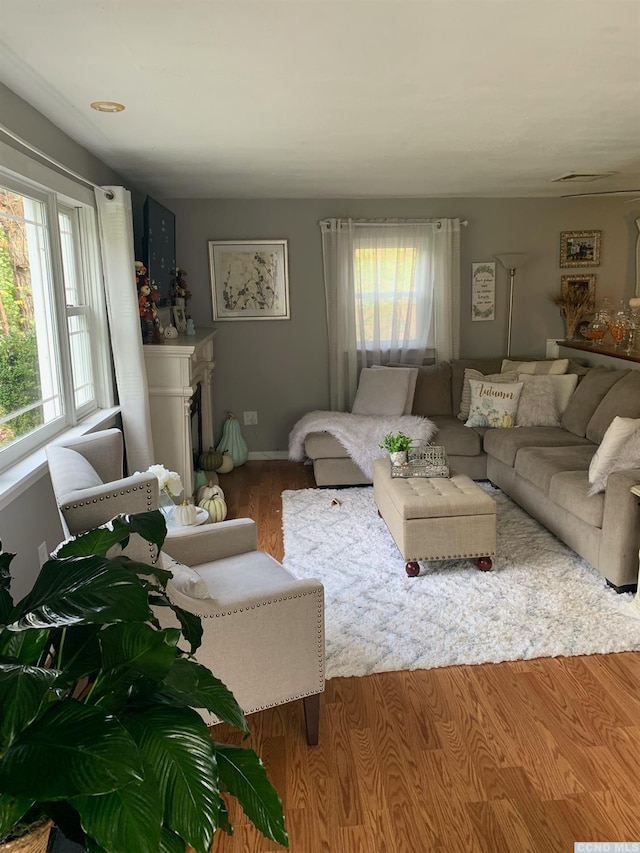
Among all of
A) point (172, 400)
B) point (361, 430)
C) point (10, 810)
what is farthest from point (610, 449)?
point (10, 810)

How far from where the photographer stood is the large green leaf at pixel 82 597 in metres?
1.03

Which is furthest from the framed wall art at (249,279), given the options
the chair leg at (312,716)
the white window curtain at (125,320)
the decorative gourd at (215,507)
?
the chair leg at (312,716)

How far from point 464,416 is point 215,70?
3.55 meters

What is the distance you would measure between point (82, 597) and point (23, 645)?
0.13 meters

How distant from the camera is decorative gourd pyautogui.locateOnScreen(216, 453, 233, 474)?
5526mm

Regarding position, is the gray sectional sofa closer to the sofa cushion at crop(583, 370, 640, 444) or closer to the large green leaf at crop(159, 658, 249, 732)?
the sofa cushion at crop(583, 370, 640, 444)

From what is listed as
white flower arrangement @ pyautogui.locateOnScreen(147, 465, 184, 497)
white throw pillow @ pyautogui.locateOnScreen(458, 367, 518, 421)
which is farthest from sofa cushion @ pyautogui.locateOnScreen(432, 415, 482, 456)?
white flower arrangement @ pyautogui.locateOnScreen(147, 465, 184, 497)

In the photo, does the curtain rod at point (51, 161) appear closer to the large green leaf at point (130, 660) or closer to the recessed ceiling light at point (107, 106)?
the recessed ceiling light at point (107, 106)

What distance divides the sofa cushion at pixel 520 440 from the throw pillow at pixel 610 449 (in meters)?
1.04

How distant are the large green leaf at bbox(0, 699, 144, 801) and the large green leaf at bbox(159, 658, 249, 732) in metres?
0.17

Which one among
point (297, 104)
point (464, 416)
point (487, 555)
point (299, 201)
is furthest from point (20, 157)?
point (464, 416)

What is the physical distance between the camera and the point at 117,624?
1.14m

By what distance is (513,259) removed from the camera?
5.68m

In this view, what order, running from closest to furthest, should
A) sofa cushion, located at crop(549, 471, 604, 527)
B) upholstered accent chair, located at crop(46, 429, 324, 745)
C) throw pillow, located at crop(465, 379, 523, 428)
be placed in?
1. upholstered accent chair, located at crop(46, 429, 324, 745)
2. sofa cushion, located at crop(549, 471, 604, 527)
3. throw pillow, located at crop(465, 379, 523, 428)
